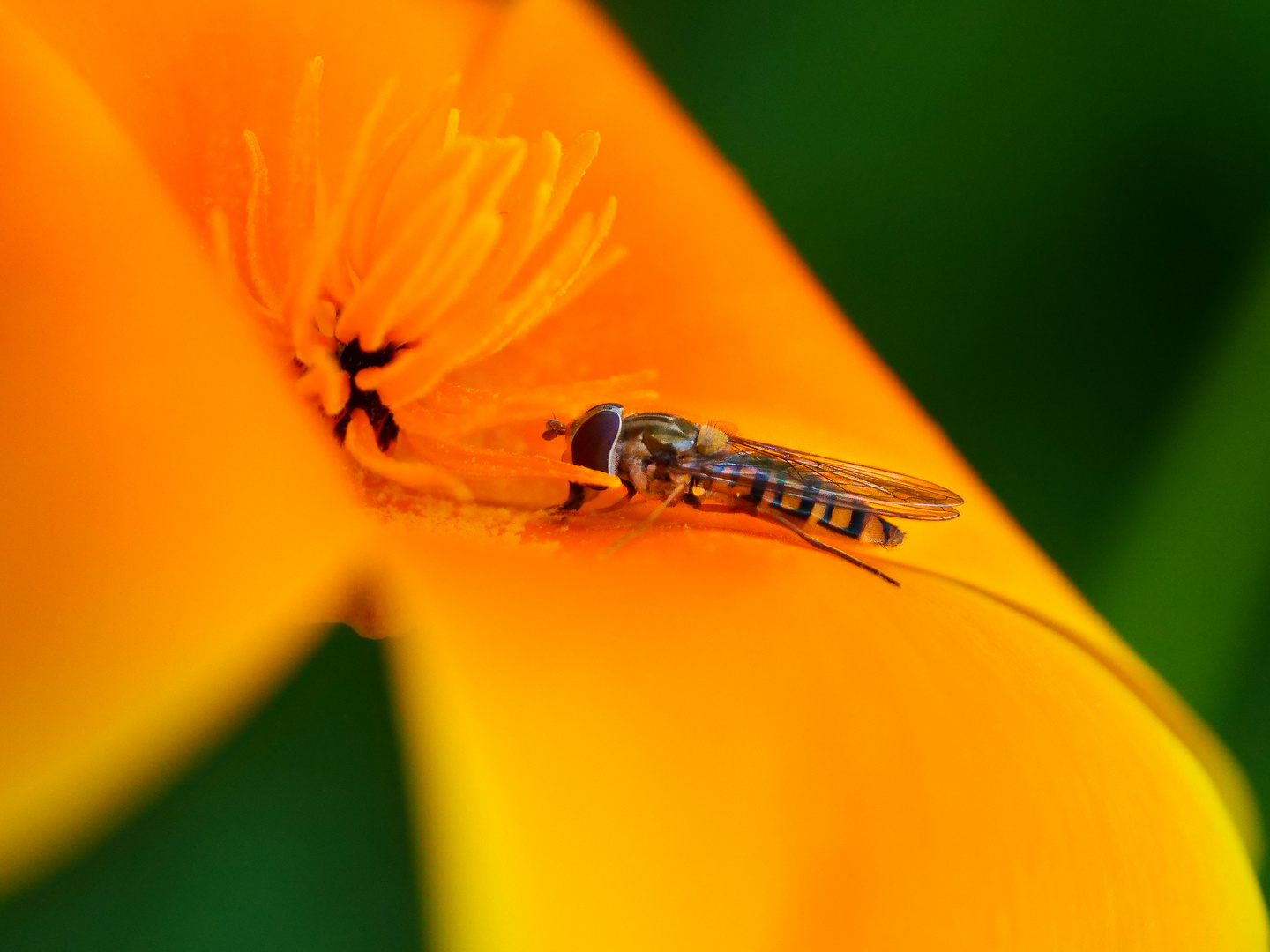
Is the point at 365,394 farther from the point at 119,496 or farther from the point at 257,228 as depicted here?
the point at 119,496

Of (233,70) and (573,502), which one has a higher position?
(233,70)

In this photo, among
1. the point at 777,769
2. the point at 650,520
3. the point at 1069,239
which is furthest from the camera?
the point at 1069,239

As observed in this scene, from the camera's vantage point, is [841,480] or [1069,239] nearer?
[841,480]

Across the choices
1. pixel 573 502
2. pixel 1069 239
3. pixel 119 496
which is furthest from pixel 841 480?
pixel 119 496

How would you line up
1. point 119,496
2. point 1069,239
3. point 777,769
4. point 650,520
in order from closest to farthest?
1. point 119,496
2. point 777,769
3. point 650,520
4. point 1069,239

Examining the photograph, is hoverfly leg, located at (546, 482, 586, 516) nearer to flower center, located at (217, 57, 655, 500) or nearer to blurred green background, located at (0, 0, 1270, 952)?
flower center, located at (217, 57, 655, 500)

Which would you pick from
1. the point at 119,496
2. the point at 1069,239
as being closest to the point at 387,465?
the point at 119,496
